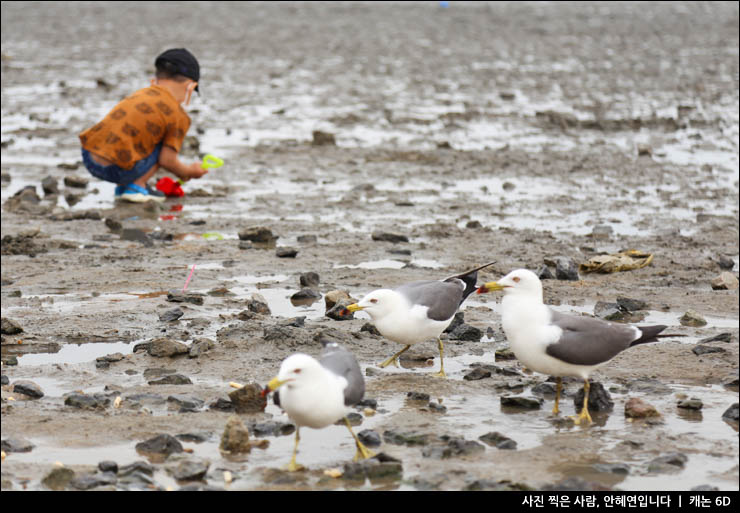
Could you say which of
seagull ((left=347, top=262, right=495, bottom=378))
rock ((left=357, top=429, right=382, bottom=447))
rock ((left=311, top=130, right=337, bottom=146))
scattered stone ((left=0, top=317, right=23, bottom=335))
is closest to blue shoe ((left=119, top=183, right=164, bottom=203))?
rock ((left=311, top=130, right=337, bottom=146))

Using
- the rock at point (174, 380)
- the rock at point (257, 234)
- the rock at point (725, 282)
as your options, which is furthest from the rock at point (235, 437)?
Result: the rock at point (257, 234)

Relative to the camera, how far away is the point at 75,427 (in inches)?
237

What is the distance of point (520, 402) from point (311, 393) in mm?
1582

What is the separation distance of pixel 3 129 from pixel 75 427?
12.2 metres

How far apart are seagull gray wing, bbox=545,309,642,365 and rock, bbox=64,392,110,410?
101 inches

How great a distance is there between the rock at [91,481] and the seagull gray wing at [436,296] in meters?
2.48

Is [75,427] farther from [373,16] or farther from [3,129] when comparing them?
[373,16]

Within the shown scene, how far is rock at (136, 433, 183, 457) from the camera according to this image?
5695 mm

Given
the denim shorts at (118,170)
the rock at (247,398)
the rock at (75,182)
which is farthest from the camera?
the rock at (75,182)

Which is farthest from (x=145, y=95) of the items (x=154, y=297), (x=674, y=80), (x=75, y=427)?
(x=674, y=80)

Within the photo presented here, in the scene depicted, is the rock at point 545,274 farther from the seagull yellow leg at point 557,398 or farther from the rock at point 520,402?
the rock at point 520,402

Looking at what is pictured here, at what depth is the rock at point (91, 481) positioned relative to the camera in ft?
Result: 17.0

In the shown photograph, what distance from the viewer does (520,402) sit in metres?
6.52

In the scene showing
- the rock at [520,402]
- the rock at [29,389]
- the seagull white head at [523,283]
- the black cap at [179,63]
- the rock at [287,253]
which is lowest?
the rock at [520,402]
